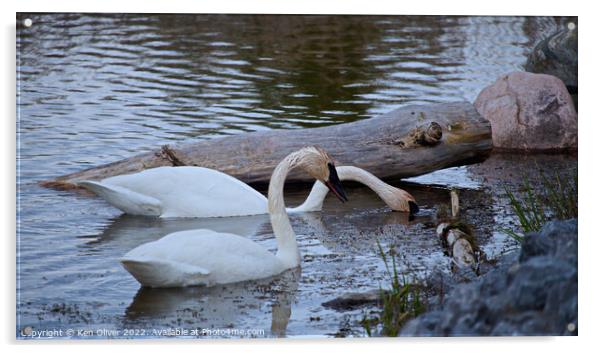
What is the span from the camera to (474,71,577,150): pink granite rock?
8609 millimetres

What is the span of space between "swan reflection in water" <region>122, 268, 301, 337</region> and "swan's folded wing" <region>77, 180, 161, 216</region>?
1.39 m

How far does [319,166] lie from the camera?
23.1 ft

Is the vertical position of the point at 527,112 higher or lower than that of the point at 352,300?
higher

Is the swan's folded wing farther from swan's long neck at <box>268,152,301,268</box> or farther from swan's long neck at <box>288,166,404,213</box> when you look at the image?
swan's long neck at <box>268,152,301,268</box>

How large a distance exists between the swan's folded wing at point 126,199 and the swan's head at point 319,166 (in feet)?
4.27

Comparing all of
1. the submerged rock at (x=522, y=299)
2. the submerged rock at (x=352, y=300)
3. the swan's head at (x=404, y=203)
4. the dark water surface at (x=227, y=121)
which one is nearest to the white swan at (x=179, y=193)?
the dark water surface at (x=227, y=121)

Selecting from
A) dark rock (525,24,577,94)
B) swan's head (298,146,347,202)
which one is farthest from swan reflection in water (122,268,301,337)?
dark rock (525,24,577,94)

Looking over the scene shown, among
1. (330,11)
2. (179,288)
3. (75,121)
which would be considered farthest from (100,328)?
(330,11)

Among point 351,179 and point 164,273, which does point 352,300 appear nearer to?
point 164,273

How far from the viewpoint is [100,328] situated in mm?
6152

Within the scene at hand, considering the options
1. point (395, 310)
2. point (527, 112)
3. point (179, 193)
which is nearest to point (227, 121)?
point (179, 193)

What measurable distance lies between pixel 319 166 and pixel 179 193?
123 cm

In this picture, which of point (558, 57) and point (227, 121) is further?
point (227, 121)
